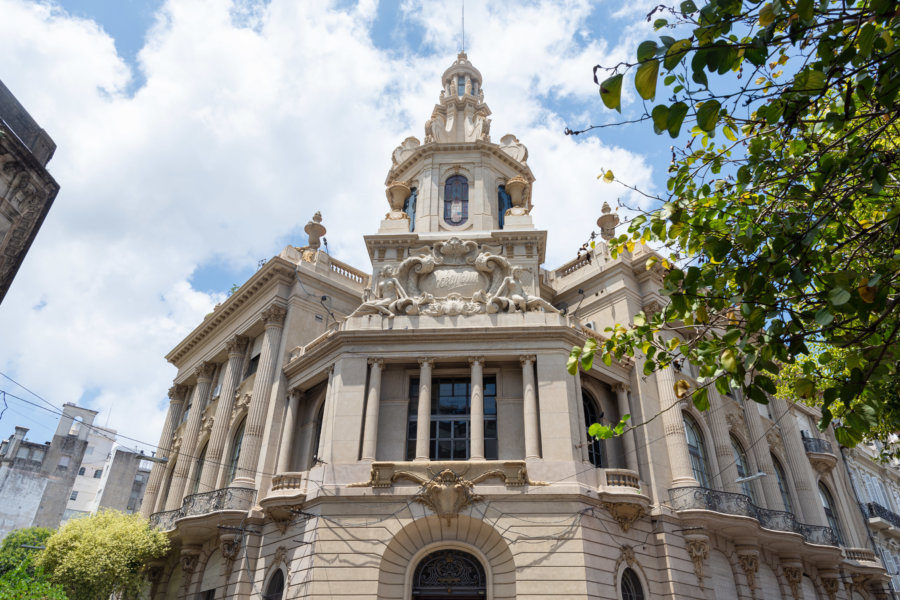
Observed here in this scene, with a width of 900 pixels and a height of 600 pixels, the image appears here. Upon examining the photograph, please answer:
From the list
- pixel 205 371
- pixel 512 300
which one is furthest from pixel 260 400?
pixel 512 300

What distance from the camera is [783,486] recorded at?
27891 mm

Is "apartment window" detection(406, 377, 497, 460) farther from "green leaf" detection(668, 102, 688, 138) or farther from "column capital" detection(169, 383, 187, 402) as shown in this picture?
"column capital" detection(169, 383, 187, 402)

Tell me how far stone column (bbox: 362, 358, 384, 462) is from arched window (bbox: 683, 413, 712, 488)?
1130cm

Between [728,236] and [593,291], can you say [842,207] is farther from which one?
[593,291]

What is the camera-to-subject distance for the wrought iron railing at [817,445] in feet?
99.8

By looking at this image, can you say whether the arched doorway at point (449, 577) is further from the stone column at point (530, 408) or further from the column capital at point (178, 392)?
the column capital at point (178, 392)

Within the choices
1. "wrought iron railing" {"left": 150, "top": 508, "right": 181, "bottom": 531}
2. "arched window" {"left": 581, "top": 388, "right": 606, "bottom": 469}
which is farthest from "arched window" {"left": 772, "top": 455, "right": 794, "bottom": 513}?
"wrought iron railing" {"left": 150, "top": 508, "right": 181, "bottom": 531}

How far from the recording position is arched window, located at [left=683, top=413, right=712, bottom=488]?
22.9m

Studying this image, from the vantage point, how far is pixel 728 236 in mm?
6703

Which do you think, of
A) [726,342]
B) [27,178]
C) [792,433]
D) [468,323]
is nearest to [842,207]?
[726,342]

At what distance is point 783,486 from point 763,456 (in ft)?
9.78

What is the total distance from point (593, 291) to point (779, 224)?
63.7 ft

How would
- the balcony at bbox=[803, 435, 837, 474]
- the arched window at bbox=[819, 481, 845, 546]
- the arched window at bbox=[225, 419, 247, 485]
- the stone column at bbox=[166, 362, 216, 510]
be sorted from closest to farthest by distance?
the arched window at bbox=[225, 419, 247, 485], the stone column at bbox=[166, 362, 216, 510], the arched window at bbox=[819, 481, 845, 546], the balcony at bbox=[803, 435, 837, 474]

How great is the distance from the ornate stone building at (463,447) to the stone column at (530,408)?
68 mm
